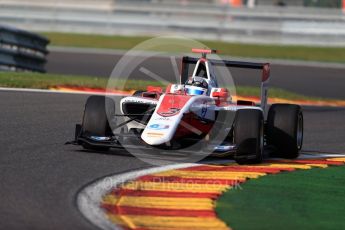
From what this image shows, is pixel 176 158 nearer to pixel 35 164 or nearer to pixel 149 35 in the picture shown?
pixel 35 164

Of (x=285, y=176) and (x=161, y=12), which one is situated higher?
(x=161, y=12)

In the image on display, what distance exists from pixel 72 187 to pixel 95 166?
4.03 ft

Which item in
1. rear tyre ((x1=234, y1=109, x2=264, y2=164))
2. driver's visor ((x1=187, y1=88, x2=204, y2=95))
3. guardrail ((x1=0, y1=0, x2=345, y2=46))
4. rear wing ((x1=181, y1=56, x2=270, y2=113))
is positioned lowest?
rear tyre ((x1=234, y1=109, x2=264, y2=164))

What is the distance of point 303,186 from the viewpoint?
29.6 ft

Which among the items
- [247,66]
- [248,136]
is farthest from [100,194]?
[247,66]

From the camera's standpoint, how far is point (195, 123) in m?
10.2

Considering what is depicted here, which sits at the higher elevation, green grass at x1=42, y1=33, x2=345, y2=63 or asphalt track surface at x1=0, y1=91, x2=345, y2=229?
green grass at x1=42, y1=33, x2=345, y2=63

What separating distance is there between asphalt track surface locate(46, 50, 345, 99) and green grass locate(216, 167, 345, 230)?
38.7ft

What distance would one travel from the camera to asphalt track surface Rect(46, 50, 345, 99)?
22586mm

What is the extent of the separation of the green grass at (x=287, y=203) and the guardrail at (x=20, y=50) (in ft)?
36.3

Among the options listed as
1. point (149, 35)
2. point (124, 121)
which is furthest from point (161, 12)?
point (124, 121)

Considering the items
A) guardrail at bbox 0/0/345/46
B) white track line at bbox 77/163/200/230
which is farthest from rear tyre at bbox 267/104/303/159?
guardrail at bbox 0/0/345/46

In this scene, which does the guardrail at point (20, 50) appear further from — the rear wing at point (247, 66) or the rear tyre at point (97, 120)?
the rear tyre at point (97, 120)

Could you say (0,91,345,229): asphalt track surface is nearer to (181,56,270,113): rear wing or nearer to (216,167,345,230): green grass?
(181,56,270,113): rear wing
